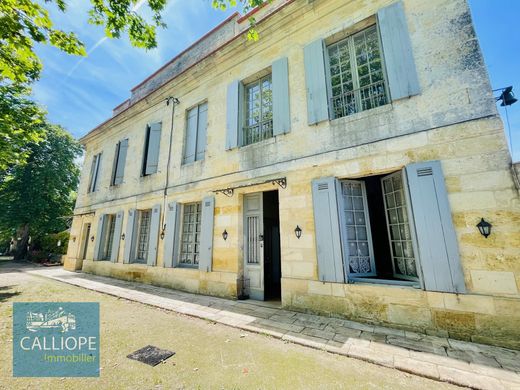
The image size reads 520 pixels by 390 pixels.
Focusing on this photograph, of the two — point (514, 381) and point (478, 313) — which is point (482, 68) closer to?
point (478, 313)

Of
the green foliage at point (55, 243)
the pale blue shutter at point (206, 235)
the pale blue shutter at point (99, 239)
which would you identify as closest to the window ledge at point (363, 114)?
the pale blue shutter at point (206, 235)

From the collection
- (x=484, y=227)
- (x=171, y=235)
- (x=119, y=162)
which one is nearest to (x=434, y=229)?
(x=484, y=227)

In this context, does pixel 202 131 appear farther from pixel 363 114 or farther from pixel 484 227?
pixel 484 227

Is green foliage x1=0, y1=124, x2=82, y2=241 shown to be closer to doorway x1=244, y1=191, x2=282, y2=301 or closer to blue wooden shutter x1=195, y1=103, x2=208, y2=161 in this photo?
blue wooden shutter x1=195, y1=103, x2=208, y2=161

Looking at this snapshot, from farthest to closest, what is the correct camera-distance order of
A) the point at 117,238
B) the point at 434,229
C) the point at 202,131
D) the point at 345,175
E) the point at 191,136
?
1. the point at 117,238
2. the point at 191,136
3. the point at 202,131
4. the point at 345,175
5. the point at 434,229

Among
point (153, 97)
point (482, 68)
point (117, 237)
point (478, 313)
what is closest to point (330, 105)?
point (482, 68)

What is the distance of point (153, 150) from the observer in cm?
848

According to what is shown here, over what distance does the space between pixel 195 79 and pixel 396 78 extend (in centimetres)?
617

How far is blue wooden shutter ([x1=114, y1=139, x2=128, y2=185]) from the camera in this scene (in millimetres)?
9780

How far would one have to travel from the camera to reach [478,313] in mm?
3193

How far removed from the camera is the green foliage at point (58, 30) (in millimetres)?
3342

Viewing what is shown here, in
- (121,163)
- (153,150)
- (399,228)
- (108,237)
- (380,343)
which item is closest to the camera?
(380,343)

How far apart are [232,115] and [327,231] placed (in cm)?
419

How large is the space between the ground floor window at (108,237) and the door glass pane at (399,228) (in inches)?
400
